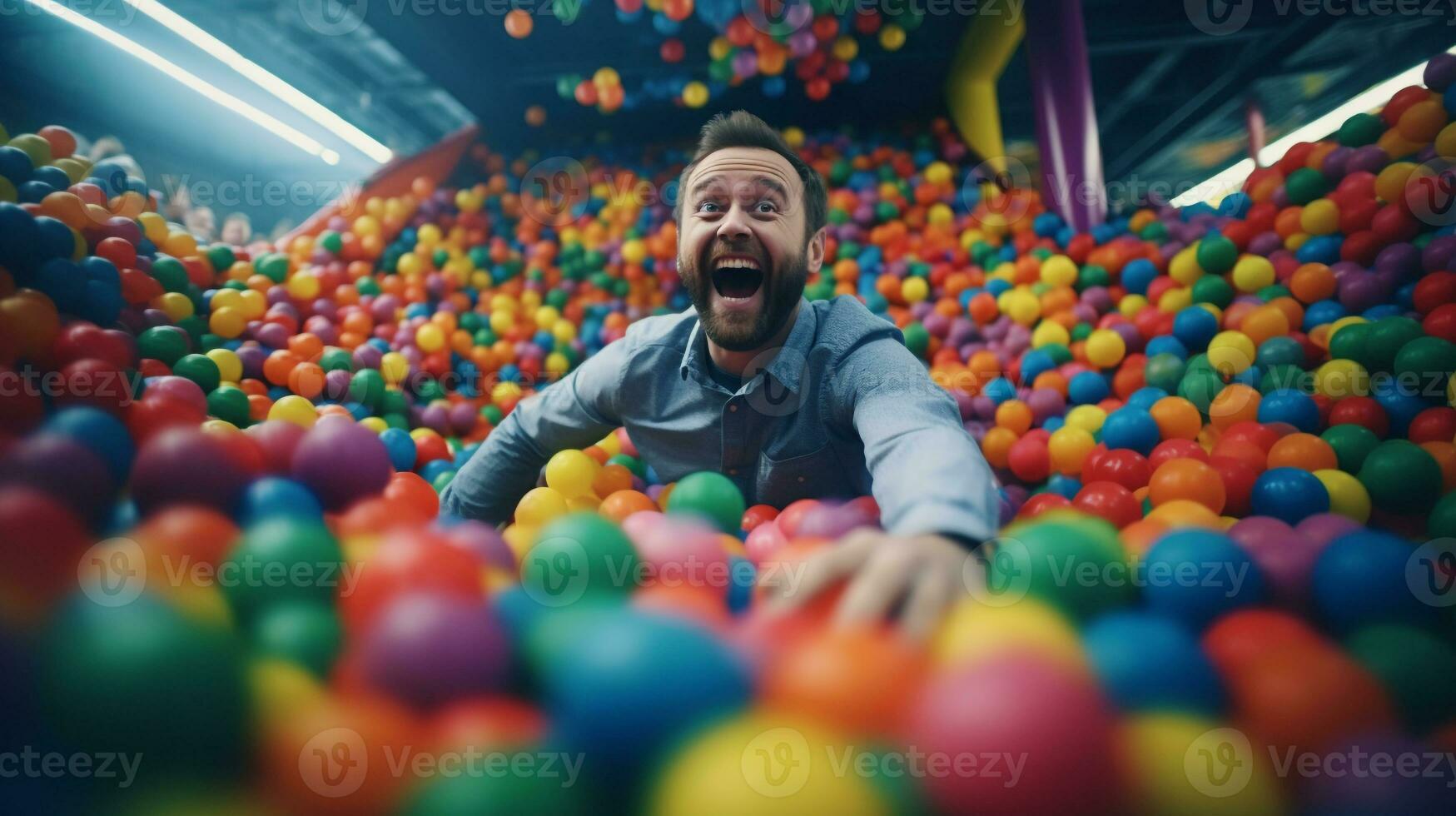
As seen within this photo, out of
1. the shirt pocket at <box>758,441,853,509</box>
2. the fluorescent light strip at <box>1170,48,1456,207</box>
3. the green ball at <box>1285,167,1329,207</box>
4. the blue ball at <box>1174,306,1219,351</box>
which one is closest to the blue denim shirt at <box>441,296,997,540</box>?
the shirt pocket at <box>758,441,853,509</box>

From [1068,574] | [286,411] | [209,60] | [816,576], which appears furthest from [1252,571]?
[209,60]

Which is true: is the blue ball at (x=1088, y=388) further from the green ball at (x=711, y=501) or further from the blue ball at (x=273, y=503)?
the blue ball at (x=273, y=503)

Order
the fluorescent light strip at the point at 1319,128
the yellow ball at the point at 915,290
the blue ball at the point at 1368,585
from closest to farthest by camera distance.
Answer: the blue ball at the point at 1368,585
the yellow ball at the point at 915,290
the fluorescent light strip at the point at 1319,128

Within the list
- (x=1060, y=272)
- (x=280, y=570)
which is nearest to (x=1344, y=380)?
(x=1060, y=272)

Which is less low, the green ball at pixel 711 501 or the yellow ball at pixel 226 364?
the yellow ball at pixel 226 364

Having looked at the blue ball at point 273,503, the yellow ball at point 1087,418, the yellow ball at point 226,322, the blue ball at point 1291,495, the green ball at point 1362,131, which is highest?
the green ball at point 1362,131

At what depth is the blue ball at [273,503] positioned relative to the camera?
0.77m

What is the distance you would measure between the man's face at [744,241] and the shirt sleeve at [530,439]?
32cm

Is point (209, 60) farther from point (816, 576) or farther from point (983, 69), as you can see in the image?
point (816, 576)

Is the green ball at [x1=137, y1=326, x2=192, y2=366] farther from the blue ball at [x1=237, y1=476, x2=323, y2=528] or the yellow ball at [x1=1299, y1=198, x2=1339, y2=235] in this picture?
the yellow ball at [x1=1299, y1=198, x2=1339, y2=235]

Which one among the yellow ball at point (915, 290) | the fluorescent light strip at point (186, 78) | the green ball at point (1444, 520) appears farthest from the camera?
the fluorescent light strip at point (186, 78)

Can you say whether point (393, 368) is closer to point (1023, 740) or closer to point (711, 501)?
point (711, 501)

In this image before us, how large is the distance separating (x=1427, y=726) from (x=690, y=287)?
1.48 m

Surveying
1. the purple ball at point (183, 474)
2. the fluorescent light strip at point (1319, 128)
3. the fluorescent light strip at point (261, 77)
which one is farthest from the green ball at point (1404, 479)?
the fluorescent light strip at point (261, 77)
